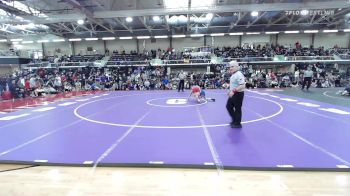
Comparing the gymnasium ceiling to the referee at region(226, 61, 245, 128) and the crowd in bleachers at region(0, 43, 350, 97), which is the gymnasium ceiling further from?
the referee at region(226, 61, 245, 128)

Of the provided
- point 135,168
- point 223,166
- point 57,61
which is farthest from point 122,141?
point 57,61

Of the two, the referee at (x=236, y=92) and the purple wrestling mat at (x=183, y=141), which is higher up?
the referee at (x=236, y=92)

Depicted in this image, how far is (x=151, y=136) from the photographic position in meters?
4.66

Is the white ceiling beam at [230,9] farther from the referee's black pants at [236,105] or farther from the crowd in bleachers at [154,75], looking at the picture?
the referee's black pants at [236,105]

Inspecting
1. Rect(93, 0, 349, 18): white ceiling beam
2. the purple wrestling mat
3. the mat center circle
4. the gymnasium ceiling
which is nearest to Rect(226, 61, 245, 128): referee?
the purple wrestling mat

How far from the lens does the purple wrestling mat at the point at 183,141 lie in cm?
340

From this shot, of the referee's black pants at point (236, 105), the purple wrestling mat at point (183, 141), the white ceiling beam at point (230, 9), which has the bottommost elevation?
the purple wrestling mat at point (183, 141)

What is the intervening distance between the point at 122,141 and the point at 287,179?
2653 mm

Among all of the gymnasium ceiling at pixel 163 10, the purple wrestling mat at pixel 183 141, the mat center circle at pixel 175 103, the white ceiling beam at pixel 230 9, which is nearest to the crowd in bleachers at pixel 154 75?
the gymnasium ceiling at pixel 163 10

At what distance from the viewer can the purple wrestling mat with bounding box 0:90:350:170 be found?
3400 millimetres

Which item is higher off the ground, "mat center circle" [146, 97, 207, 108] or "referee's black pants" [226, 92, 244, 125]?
"referee's black pants" [226, 92, 244, 125]

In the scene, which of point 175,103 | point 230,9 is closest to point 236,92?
point 175,103

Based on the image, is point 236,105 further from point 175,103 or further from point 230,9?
point 230,9

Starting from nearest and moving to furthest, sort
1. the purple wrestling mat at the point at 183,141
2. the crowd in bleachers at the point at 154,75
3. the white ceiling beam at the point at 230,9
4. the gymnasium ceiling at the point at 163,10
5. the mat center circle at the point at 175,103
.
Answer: the purple wrestling mat at the point at 183,141 < the mat center circle at the point at 175,103 < the gymnasium ceiling at the point at 163,10 < the white ceiling beam at the point at 230,9 < the crowd in bleachers at the point at 154,75
